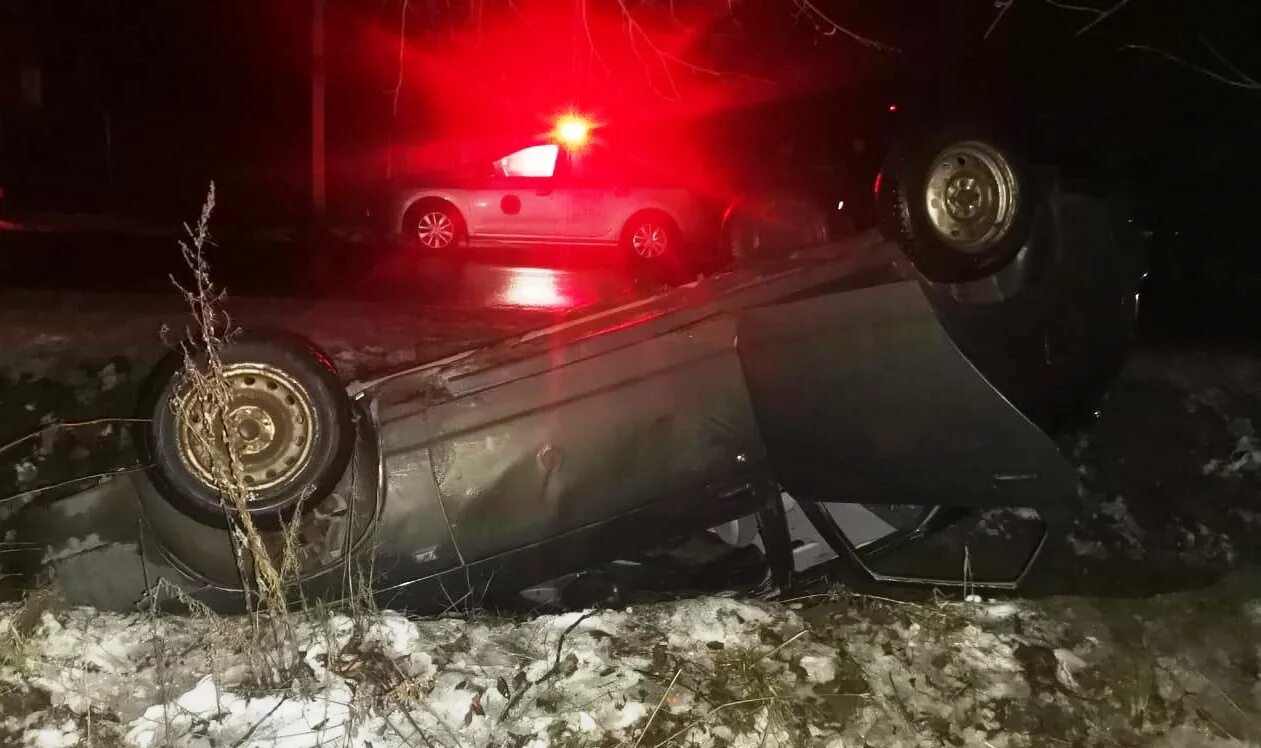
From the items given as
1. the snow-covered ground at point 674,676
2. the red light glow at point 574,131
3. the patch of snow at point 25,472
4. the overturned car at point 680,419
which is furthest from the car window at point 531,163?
the snow-covered ground at point 674,676

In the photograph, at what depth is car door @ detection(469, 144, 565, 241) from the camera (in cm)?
1145

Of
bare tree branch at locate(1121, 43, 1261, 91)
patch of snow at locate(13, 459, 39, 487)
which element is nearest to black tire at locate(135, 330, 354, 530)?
patch of snow at locate(13, 459, 39, 487)

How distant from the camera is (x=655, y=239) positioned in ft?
36.0

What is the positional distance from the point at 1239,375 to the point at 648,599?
3974mm

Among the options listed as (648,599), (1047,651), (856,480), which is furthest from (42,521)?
(1047,651)

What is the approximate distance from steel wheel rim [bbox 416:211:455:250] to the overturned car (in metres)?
8.97

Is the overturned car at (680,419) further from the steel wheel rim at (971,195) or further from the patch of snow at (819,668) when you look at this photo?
the patch of snow at (819,668)

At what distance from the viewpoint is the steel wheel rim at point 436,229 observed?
11938 mm

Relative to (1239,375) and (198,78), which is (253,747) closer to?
(1239,375)

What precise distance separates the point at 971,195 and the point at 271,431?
8.20 ft

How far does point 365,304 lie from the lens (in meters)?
7.41

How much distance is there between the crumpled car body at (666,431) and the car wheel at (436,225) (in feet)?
29.4

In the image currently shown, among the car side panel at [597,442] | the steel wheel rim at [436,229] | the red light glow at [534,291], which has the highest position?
the steel wheel rim at [436,229]

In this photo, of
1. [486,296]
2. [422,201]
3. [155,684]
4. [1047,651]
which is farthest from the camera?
[422,201]
